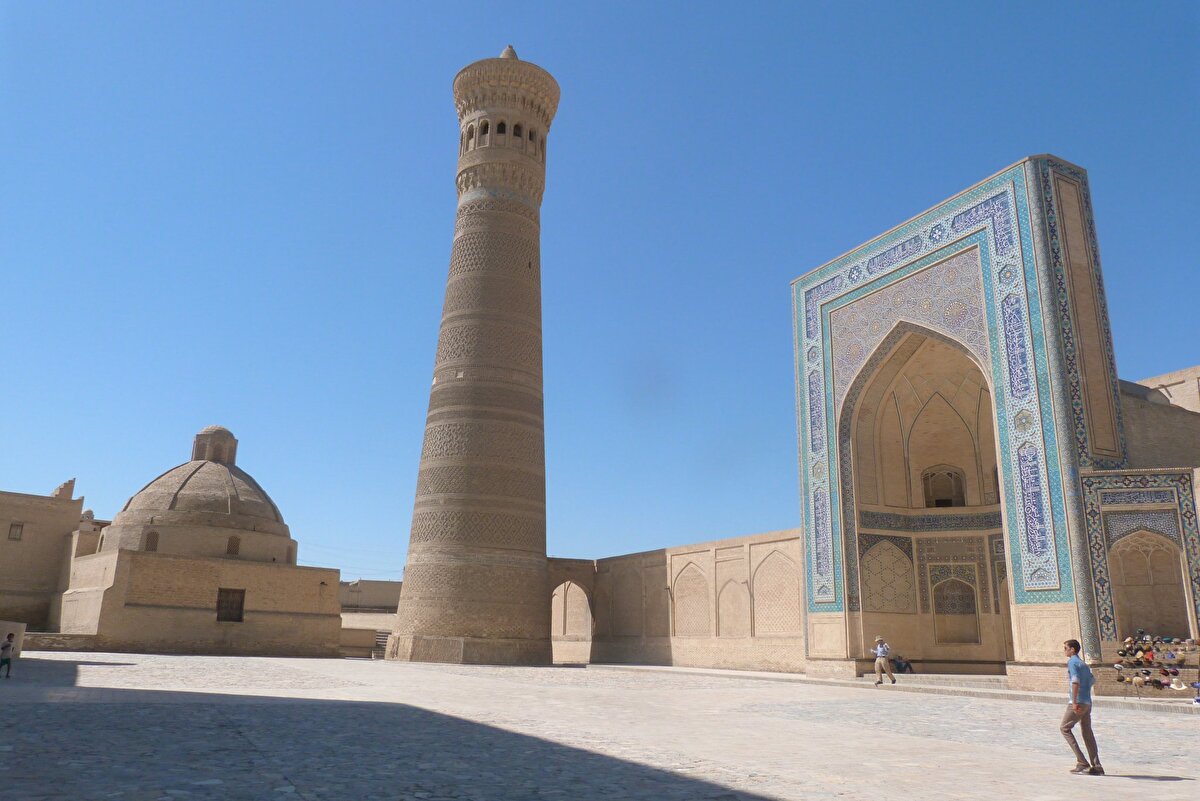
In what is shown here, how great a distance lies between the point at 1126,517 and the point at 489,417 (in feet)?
36.5

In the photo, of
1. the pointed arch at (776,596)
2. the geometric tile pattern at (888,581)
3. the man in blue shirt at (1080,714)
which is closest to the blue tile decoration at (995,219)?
the geometric tile pattern at (888,581)

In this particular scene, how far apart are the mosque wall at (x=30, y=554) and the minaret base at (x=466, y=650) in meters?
11.2

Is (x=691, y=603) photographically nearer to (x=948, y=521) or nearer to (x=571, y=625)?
(x=571, y=625)

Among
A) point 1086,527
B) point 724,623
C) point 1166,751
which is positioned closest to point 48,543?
point 724,623

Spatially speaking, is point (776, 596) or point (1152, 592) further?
point (776, 596)

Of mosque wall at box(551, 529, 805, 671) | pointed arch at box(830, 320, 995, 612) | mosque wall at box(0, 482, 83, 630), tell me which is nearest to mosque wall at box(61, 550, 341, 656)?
A: mosque wall at box(0, 482, 83, 630)

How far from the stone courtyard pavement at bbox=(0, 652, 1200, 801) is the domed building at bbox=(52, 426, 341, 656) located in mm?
11096

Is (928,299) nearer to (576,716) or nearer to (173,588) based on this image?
(576,716)

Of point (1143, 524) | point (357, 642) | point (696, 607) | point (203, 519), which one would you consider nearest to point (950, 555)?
point (1143, 524)

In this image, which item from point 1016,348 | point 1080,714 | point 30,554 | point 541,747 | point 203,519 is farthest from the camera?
point 30,554

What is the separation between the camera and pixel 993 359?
11.2m

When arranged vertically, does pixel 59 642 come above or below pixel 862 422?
below

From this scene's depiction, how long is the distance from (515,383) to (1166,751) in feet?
46.4

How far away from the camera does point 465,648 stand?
1647 cm
